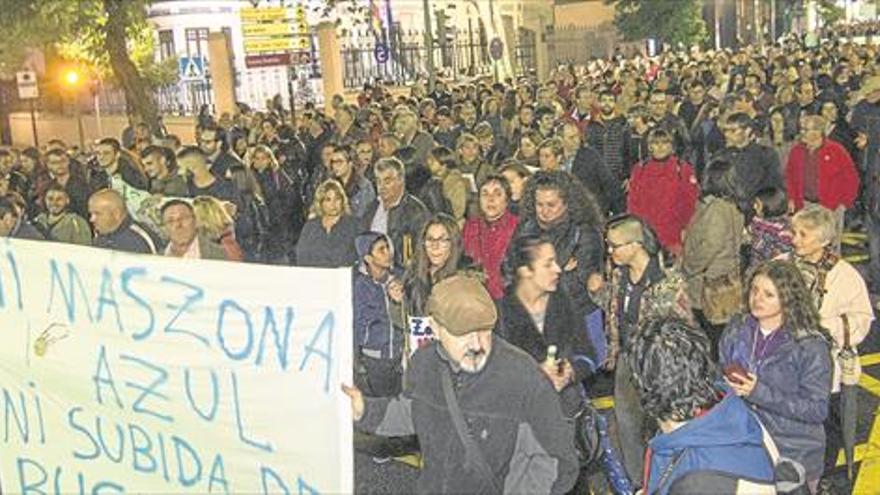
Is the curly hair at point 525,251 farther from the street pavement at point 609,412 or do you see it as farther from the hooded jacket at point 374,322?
the street pavement at point 609,412

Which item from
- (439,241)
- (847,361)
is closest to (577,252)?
(439,241)

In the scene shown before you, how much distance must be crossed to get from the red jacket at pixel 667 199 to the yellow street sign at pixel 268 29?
14580mm

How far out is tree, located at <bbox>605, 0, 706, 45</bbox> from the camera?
43.0m

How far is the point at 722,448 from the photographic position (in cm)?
329

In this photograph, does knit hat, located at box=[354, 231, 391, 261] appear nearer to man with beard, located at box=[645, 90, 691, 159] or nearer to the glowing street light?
man with beard, located at box=[645, 90, 691, 159]

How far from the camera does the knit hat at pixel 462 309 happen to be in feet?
12.3

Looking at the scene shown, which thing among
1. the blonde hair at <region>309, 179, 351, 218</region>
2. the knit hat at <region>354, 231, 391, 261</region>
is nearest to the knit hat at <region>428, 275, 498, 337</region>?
the knit hat at <region>354, 231, 391, 261</region>

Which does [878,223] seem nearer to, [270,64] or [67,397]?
[67,397]

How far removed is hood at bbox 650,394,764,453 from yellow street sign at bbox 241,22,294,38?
19.6 metres

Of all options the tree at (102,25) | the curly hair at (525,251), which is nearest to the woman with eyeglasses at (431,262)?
the curly hair at (525,251)

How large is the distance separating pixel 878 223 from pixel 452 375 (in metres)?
7.23

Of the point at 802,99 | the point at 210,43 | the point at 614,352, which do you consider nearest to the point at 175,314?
the point at 614,352

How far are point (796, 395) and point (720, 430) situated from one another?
144cm

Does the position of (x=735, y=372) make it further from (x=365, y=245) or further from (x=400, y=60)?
(x=400, y=60)
